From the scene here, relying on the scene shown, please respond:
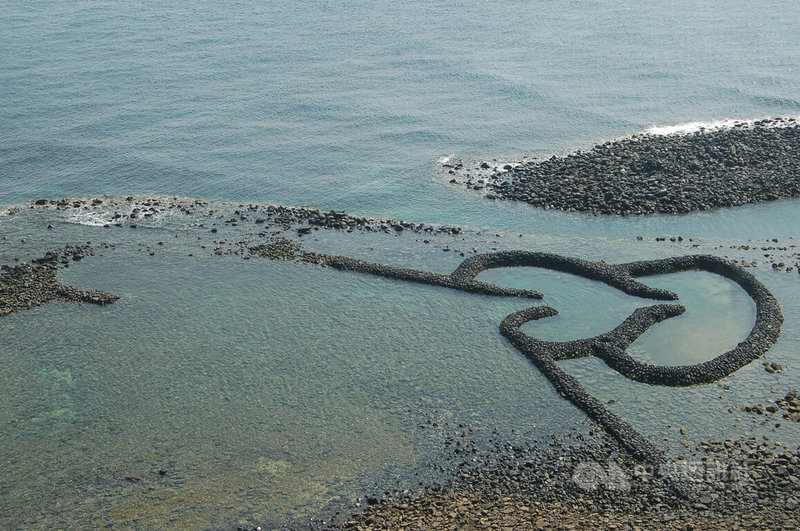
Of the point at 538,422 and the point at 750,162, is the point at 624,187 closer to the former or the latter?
the point at 750,162

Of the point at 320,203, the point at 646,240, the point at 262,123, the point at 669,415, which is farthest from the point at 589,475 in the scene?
the point at 262,123

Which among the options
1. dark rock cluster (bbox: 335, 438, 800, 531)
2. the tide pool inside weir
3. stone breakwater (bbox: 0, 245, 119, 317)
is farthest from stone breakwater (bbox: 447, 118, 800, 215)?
stone breakwater (bbox: 0, 245, 119, 317)

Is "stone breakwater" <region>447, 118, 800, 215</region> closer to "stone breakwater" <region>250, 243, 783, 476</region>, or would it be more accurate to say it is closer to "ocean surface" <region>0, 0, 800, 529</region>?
"ocean surface" <region>0, 0, 800, 529</region>

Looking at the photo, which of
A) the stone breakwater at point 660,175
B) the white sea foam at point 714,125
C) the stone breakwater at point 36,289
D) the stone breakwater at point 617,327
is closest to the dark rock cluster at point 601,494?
the stone breakwater at point 617,327

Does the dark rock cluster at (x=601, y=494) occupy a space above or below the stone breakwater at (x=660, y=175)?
below

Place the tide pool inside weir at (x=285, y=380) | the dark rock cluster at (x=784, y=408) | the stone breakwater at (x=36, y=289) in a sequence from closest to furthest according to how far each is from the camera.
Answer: the tide pool inside weir at (x=285, y=380), the dark rock cluster at (x=784, y=408), the stone breakwater at (x=36, y=289)

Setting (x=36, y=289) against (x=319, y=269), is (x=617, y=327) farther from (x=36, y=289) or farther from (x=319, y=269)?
(x=36, y=289)

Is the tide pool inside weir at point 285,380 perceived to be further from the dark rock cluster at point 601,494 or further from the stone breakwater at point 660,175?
the stone breakwater at point 660,175
